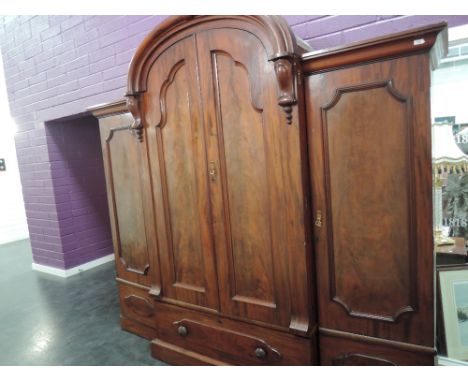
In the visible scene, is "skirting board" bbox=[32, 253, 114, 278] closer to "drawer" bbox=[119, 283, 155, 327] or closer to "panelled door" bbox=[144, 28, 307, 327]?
"drawer" bbox=[119, 283, 155, 327]

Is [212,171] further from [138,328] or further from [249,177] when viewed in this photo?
[138,328]

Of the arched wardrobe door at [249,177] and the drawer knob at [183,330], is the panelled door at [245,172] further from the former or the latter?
the drawer knob at [183,330]

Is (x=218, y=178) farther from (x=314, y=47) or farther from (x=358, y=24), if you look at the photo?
(x=358, y=24)

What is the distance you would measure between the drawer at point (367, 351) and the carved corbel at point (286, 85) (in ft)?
3.60

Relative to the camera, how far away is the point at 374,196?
56.6 inches

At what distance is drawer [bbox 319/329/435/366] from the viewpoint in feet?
4.69

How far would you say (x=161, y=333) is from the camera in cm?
A: 217

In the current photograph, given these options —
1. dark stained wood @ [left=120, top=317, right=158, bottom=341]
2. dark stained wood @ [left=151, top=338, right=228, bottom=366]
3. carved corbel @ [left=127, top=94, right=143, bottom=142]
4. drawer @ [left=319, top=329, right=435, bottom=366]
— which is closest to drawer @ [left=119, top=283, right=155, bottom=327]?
dark stained wood @ [left=120, top=317, right=158, bottom=341]

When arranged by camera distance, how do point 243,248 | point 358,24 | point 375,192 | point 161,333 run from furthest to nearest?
point 161,333, point 358,24, point 243,248, point 375,192

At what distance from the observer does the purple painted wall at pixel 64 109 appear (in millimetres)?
3043

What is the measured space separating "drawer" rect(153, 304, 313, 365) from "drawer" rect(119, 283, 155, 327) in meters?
0.31

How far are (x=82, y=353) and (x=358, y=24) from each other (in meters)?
2.90
